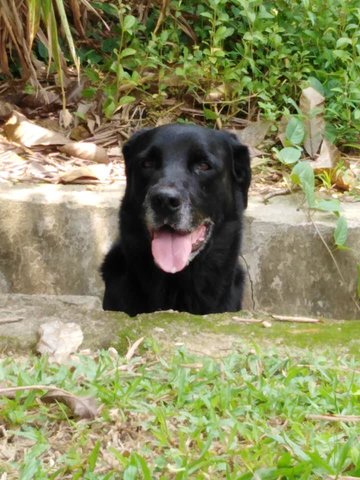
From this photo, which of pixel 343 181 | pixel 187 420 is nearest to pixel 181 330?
pixel 187 420

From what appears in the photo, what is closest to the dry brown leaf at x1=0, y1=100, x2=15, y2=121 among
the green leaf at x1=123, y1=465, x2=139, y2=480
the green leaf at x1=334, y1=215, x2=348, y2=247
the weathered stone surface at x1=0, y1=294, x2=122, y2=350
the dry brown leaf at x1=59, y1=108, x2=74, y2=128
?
the dry brown leaf at x1=59, y1=108, x2=74, y2=128

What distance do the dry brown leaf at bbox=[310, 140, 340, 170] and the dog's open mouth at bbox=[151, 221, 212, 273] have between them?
1.76 metres

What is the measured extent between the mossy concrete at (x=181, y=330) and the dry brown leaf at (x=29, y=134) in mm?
2801

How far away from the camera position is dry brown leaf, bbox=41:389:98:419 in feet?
7.71

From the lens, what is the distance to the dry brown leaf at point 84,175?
18.1 feet

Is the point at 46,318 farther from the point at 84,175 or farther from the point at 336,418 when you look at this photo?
the point at 84,175

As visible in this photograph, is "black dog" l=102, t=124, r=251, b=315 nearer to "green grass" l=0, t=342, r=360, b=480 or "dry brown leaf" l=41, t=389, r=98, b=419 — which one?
"green grass" l=0, t=342, r=360, b=480

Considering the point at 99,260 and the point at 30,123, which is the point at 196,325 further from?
the point at 30,123

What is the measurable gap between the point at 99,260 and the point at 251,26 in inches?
94.7

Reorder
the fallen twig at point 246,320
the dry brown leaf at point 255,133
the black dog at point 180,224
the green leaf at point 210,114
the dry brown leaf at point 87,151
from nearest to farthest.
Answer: the fallen twig at point 246,320, the black dog at point 180,224, the dry brown leaf at point 87,151, the dry brown leaf at point 255,133, the green leaf at point 210,114

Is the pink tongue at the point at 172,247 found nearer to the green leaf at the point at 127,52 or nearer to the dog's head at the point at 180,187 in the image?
the dog's head at the point at 180,187

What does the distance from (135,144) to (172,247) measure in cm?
69

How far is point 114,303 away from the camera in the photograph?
4461 mm

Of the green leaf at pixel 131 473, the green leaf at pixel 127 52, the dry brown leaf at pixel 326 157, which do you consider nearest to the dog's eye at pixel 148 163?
the dry brown leaf at pixel 326 157
